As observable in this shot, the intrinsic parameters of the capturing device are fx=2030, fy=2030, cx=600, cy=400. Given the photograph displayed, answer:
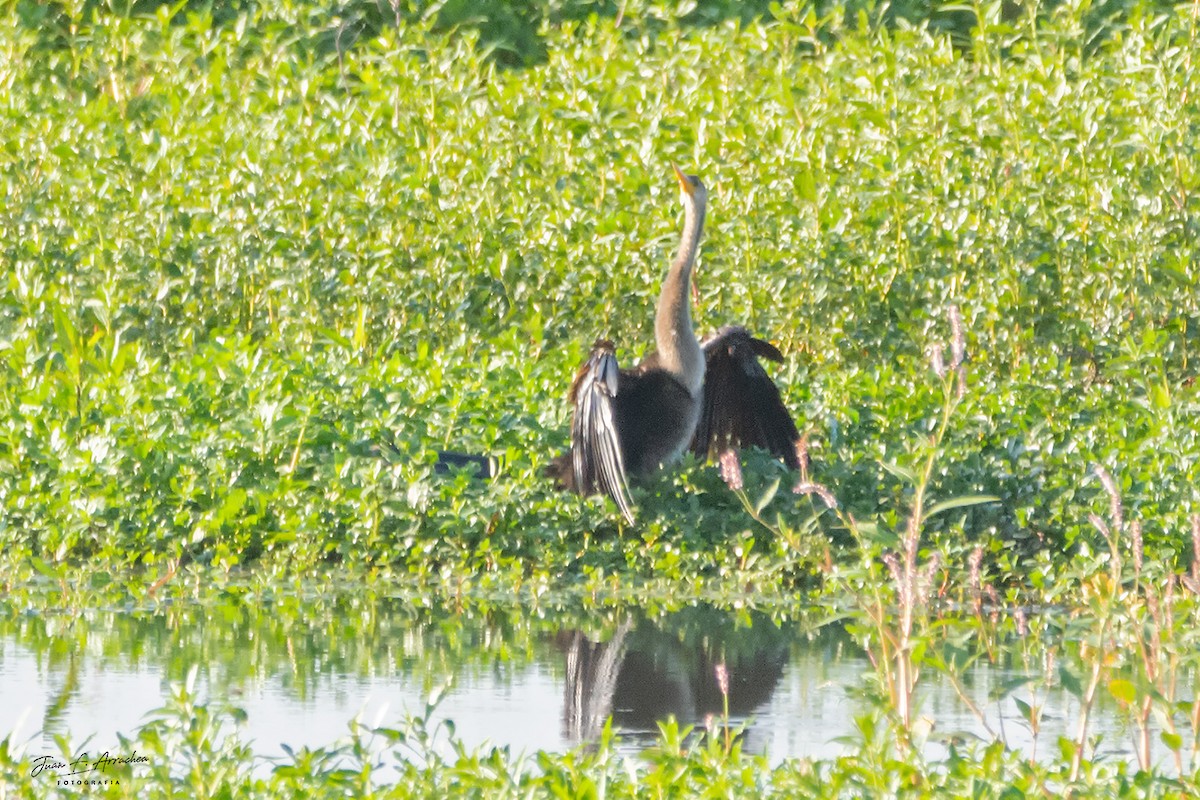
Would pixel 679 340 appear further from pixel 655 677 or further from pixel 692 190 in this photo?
pixel 655 677

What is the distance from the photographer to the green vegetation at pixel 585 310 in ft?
22.1

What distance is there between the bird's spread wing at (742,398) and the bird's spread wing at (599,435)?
2.09ft

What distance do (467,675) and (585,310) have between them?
3.95 m

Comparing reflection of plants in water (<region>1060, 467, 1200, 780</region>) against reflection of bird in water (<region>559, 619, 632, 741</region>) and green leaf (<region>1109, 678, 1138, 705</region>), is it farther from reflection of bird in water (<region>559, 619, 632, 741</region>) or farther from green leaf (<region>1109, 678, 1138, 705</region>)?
reflection of bird in water (<region>559, 619, 632, 741</region>)

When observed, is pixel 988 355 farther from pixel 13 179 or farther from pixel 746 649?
pixel 13 179

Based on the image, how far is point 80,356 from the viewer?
7.90 metres

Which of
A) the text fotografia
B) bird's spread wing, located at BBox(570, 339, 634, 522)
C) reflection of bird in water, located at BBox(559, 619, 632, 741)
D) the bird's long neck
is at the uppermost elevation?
the bird's long neck

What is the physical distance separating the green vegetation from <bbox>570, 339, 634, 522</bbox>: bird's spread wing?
0.40 feet

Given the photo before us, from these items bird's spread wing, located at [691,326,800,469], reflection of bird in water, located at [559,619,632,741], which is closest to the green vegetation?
bird's spread wing, located at [691,326,800,469]

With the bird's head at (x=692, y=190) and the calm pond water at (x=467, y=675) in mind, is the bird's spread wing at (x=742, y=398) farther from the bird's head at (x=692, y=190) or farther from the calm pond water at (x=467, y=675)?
the calm pond water at (x=467, y=675)

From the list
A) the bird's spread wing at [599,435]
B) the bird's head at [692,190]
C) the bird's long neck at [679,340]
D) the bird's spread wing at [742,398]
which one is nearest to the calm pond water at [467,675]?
the bird's spread wing at [599,435]

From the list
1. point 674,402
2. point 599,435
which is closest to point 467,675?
point 599,435

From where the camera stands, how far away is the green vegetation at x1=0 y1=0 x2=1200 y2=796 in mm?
6727

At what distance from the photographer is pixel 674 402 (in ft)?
24.0
